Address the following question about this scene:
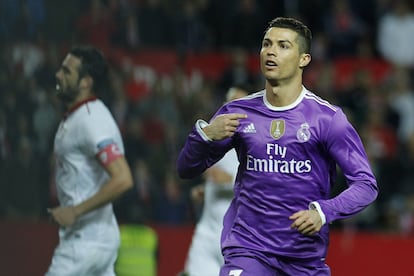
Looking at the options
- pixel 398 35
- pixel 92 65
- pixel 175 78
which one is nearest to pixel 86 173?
pixel 92 65

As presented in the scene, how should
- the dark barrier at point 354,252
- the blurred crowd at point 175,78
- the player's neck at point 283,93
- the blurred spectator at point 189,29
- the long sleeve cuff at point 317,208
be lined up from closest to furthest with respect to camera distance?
the long sleeve cuff at point 317,208
the player's neck at point 283,93
the blurred crowd at point 175,78
the dark barrier at point 354,252
the blurred spectator at point 189,29

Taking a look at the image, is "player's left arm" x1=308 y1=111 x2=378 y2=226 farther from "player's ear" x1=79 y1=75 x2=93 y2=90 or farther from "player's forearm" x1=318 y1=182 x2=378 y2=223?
"player's ear" x1=79 y1=75 x2=93 y2=90

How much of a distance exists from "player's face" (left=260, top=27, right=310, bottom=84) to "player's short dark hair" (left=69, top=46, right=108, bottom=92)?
61.1 inches

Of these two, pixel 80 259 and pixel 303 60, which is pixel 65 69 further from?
pixel 303 60

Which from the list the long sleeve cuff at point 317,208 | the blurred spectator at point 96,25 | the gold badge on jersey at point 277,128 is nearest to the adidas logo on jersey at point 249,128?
the gold badge on jersey at point 277,128

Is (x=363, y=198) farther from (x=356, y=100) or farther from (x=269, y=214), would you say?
(x=356, y=100)

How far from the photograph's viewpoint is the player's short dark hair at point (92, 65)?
8094 millimetres

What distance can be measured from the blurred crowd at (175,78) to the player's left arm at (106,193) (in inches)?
44.5

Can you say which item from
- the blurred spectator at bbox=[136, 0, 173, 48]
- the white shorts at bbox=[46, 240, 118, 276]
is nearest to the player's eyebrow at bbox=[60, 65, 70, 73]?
the white shorts at bbox=[46, 240, 118, 276]

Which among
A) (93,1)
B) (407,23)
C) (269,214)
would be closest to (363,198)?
(269,214)

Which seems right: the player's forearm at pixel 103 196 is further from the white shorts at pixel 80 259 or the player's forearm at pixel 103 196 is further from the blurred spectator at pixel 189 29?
the blurred spectator at pixel 189 29

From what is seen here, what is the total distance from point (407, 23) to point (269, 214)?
30.4ft

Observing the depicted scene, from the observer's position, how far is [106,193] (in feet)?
25.4

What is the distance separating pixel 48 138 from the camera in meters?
9.77
